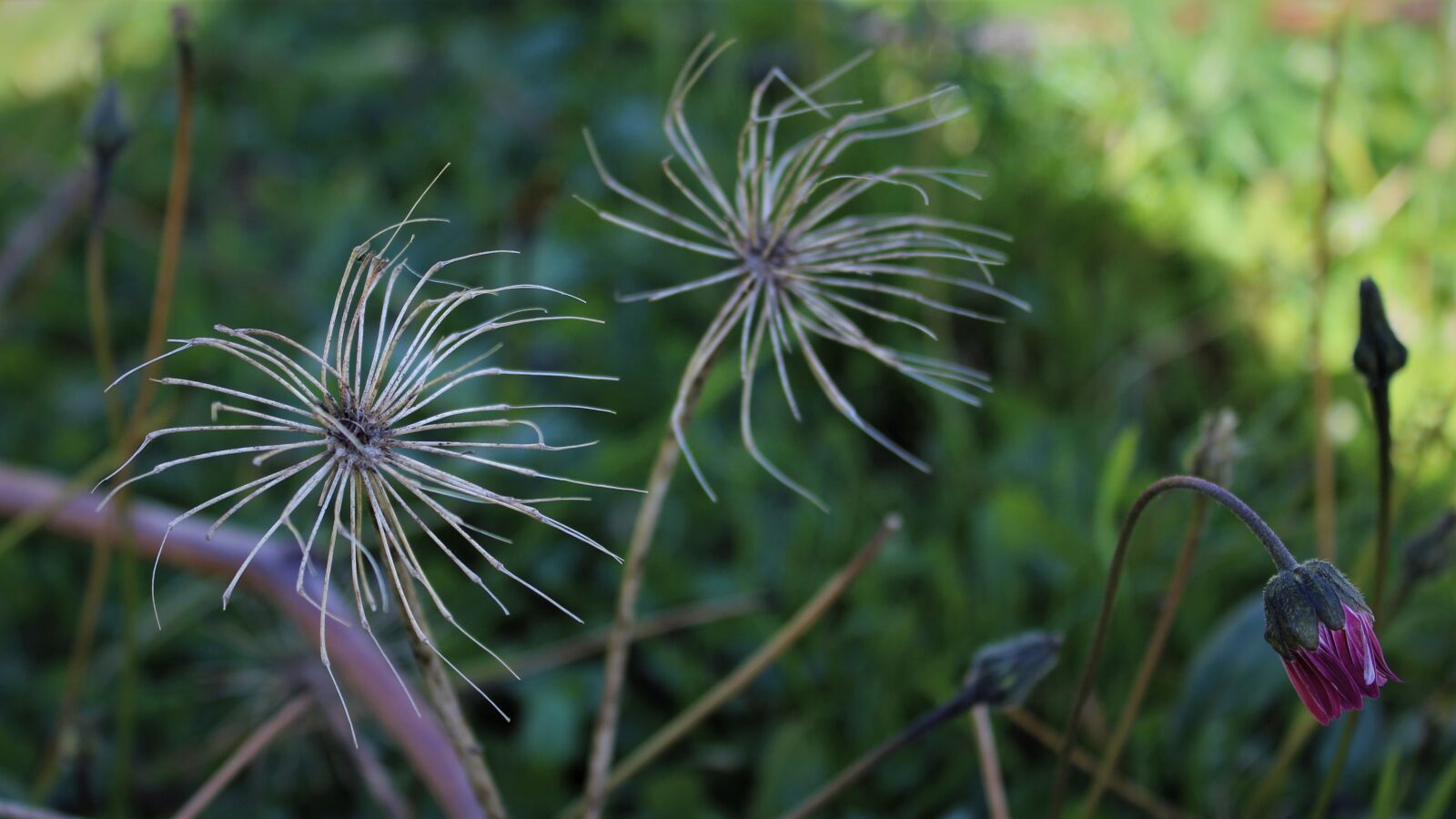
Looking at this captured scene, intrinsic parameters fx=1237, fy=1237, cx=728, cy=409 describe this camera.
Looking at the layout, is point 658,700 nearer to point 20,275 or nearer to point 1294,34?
point 20,275

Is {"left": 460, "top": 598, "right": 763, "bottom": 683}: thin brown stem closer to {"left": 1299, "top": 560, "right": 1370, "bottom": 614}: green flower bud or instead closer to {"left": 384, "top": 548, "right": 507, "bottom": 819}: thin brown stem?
{"left": 384, "top": 548, "right": 507, "bottom": 819}: thin brown stem

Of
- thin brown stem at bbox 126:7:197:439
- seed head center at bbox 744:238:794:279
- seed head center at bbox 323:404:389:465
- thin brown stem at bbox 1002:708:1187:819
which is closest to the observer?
seed head center at bbox 323:404:389:465

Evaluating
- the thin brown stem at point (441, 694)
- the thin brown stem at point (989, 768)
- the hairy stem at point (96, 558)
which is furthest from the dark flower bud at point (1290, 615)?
the hairy stem at point (96, 558)

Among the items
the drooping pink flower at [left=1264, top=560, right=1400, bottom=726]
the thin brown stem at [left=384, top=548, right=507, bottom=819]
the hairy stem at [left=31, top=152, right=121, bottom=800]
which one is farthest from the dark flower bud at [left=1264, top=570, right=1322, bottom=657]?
the hairy stem at [left=31, top=152, right=121, bottom=800]

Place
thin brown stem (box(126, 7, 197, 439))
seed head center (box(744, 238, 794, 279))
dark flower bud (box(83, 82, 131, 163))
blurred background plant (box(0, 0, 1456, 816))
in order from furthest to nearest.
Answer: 1. blurred background plant (box(0, 0, 1456, 816))
2. dark flower bud (box(83, 82, 131, 163))
3. thin brown stem (box(126, 7, 197, 439))
4. seed head center (box(744, 238, 794, 279))

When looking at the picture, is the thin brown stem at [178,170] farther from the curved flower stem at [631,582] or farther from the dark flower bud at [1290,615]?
the dark flower bud at [1290,615]

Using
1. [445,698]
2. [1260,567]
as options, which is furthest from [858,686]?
[445,698]
